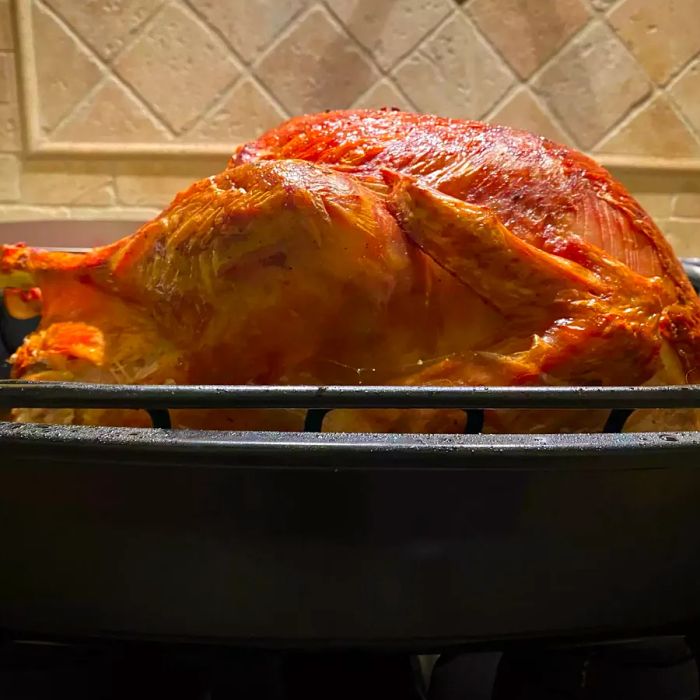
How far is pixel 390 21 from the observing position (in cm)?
153

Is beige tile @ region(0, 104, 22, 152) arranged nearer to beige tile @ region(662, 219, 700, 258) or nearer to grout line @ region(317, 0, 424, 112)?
grout line @ region(317, 0, 424, 112)

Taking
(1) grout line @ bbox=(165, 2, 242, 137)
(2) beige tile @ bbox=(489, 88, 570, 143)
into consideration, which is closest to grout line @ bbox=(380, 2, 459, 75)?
(2) beige tile @ bbox=(489, 88, 570, 143)

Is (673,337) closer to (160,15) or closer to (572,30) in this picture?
(572,30)

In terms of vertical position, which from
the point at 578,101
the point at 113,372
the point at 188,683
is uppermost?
the point at 578,101

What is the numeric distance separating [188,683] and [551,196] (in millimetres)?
568

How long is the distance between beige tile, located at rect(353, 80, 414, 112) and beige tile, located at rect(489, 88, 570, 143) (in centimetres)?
23

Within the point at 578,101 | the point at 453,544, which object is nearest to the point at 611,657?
the point at 453,544

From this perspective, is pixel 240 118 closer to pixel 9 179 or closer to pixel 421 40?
pixel 421 40

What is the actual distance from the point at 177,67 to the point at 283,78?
0.25 meters

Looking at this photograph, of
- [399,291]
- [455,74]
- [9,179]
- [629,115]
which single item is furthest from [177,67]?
[399,291]

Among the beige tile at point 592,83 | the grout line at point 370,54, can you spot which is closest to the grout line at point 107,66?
the grout line at point 370,54

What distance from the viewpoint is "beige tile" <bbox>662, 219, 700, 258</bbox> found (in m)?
1.68

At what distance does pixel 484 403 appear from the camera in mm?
455

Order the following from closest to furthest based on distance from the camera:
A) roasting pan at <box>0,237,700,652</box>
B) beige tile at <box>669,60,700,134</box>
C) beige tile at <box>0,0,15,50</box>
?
roasting pan at <box>0,237,700,652</box> < beige tile at <box>0,0,15,50</box> < beige tile at <box>669,60,700,134</box>
